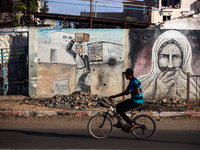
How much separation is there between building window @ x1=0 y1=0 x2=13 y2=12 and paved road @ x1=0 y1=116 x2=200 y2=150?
19041 millimetres

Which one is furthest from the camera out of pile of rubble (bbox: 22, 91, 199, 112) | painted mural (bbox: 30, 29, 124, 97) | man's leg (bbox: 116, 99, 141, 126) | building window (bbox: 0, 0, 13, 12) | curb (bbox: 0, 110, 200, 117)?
building window (bbox: 0, 0, 13, 12)

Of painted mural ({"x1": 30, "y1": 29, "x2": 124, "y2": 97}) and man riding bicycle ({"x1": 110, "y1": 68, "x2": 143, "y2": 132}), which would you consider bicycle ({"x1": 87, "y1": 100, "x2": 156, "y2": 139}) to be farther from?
painted mural ({"x1": 30, "y1": 29, "x2": 124, "y2": 97})

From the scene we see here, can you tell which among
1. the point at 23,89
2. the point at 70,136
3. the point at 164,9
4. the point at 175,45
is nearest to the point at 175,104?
the point at 175,45

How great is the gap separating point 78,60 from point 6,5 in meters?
15.5

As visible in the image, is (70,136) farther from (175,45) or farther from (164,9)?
(164,9)

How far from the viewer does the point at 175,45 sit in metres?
13.9

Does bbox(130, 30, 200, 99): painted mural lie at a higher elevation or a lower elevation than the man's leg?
higher

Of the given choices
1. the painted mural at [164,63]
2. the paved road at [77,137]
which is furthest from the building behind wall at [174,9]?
the paved road at [77,137]

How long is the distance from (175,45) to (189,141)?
7734 millimetres

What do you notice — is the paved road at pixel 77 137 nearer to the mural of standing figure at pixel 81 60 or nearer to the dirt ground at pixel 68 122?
the dirt ground at pixel 68 122

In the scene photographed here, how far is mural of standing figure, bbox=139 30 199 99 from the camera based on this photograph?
13.8 meters

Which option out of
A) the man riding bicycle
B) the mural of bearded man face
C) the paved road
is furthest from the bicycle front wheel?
the mural of bearded man face

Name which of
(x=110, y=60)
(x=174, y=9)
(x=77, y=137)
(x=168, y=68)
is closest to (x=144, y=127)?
(x=77, y=137)

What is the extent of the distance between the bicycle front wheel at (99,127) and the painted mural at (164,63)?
716 cm
